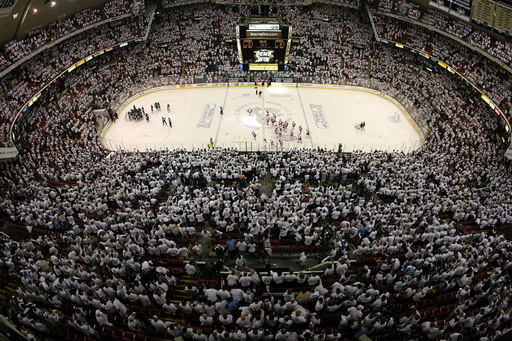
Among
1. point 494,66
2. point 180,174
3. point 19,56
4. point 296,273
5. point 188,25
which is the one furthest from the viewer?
point 188,25

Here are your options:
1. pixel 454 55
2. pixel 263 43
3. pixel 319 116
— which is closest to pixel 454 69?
pixel 454 55

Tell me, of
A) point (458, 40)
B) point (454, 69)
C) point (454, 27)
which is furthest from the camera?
point (454, 27)

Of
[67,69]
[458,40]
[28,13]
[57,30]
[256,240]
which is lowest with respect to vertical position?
[256,240]

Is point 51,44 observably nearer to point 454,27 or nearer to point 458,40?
point 458,40

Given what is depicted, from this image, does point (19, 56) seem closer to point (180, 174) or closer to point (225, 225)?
point (180, 174)

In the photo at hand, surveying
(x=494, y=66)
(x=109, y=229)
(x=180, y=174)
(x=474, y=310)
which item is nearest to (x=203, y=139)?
(x=180, y=174)

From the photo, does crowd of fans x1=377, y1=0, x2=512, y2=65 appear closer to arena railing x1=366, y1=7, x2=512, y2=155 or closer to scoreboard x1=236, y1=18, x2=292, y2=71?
arena railing x1=366, y1=7, x2=512, y2=155
